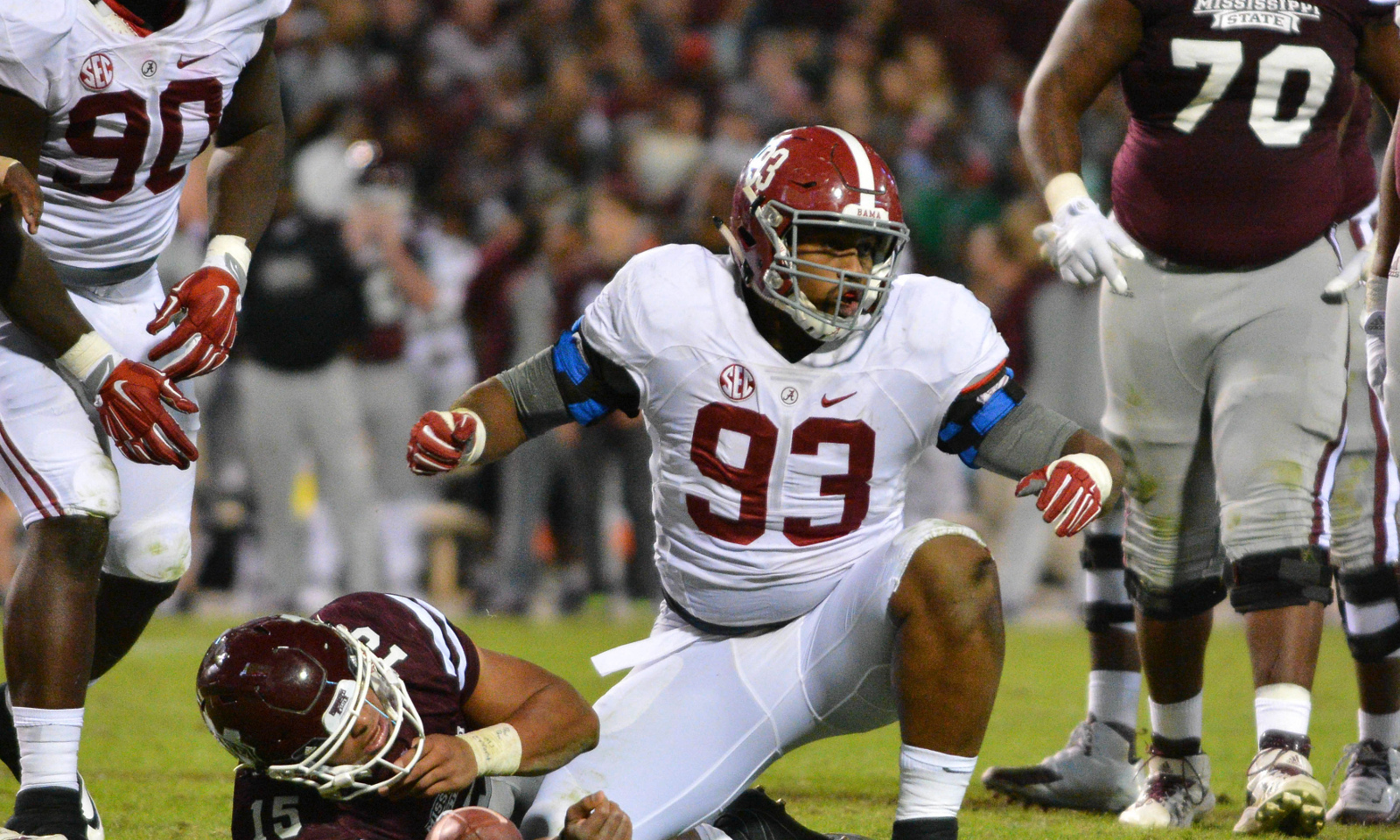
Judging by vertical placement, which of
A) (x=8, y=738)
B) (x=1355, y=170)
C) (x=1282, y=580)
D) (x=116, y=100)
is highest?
(x=116, y=100)

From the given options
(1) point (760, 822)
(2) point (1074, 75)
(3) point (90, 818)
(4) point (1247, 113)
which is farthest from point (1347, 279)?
(3) point (90, 818)

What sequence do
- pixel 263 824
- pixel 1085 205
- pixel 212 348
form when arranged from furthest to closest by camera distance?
pixel 1085 205 → pixel 212 348 → pixel 263 824

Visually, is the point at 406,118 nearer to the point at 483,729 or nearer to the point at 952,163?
the point at 952,163

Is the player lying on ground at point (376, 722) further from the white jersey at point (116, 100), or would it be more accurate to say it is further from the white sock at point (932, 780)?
the white jersey at point (116, 100)

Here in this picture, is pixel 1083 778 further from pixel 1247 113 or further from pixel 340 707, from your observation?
pixel 340 707

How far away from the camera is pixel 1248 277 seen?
12.2 feet

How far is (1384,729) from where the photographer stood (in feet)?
12.7

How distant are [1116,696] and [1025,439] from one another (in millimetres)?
1183

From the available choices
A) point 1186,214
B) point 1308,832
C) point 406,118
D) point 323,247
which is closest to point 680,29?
point 406,118

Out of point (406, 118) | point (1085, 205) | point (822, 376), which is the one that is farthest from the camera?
point (406, 118)

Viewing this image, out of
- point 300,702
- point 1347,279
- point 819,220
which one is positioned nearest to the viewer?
point 300,702

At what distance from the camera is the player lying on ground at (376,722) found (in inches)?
99.0

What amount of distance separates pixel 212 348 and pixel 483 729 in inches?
44.1

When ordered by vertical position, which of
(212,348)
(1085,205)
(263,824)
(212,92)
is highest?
(212,92)
